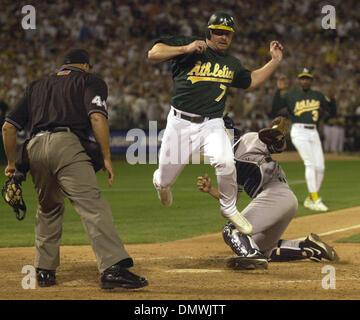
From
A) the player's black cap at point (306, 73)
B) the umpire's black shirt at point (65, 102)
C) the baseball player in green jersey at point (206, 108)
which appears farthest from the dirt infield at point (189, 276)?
the player's black cap at point (306, 73)

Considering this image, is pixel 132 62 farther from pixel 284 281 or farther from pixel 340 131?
pixel 284 281

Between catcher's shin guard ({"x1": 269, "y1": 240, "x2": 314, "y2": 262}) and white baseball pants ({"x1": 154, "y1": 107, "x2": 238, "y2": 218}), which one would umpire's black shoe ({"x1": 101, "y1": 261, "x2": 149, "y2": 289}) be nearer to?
white baseball pants ({"x1": 154, "y1": 107, "x2": 238, "y2": 218})

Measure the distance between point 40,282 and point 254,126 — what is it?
18889mm

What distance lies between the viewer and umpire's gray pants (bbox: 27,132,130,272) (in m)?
5.73

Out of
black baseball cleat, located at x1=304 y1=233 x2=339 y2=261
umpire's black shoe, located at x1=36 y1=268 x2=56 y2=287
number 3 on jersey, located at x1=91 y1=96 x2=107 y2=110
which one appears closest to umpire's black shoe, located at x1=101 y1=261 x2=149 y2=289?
umpire's black shoe, located at x1=36 y1=268 x2=56 y2=287

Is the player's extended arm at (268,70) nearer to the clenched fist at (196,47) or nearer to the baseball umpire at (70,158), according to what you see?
the clenched fist at (196,47)

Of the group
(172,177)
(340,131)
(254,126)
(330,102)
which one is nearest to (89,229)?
(172,177)

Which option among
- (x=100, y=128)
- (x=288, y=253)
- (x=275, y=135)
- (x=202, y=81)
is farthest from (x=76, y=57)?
(x=288, y=253)

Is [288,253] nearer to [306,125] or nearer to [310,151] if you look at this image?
[310,151]

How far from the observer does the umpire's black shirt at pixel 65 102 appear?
5910 mm

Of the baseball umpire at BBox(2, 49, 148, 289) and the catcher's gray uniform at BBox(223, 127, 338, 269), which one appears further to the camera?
the catcher's gray uniform at BBox(223, 127, 338, 269)

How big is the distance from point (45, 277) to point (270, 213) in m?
2.32

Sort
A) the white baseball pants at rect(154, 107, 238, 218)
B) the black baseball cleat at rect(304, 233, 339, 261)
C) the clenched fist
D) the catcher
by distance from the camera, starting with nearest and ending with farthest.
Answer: the clenched fist → the white baseball pants at rect(154, 107, 238, 218) → the catcher → the black baseball cleat at rect(304, 233, 339, 261)

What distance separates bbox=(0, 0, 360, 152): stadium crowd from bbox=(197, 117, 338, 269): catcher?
48.5 ft
